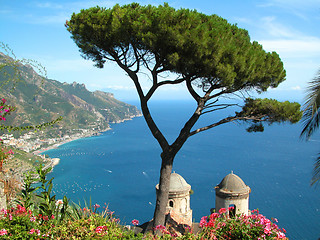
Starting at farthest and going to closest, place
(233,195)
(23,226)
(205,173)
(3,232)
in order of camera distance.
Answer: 1. (205,173)
2. (233,195)
3. (23,226)
4. (3,232)

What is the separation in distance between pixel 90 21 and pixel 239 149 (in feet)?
219

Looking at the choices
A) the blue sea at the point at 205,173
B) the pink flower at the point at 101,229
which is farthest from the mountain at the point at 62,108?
the pink flower at the point at 101,229

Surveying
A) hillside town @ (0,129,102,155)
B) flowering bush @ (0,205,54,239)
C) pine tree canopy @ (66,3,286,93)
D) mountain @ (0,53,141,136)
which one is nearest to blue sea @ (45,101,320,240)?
hillside town @ (0,129,102,155)

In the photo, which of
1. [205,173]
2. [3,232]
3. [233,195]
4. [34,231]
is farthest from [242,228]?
[205,173]

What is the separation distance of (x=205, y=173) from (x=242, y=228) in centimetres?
4850

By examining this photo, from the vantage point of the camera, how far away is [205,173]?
167 feet

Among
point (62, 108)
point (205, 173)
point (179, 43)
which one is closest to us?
point (179, 43)

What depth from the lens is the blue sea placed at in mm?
36938

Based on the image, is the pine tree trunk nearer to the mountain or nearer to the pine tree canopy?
the pine tree canopy

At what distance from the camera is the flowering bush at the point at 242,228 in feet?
12.1

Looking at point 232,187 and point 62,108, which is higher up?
point 62,108

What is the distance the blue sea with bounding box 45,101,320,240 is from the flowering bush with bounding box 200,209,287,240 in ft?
58.6

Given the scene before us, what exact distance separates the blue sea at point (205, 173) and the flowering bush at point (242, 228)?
1785 cm

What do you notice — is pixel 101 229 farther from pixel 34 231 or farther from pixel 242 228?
pixel 242 228
